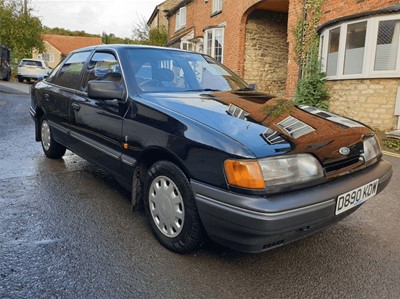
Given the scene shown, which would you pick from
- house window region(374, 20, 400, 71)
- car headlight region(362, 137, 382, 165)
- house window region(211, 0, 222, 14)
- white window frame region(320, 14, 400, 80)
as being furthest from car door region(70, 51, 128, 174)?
house window region(211, 0, 222, 14)

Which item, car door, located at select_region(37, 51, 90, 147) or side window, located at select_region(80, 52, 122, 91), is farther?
car door, located at select_region(37, 51, 90, 147)

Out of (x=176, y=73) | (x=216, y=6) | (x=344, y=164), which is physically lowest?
(x=344, y=164)

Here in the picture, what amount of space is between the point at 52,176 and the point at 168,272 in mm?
2655

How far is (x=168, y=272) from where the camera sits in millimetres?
2367

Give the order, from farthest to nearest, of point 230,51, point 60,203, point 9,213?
point 230,51 → point 60,203 → point 9,213

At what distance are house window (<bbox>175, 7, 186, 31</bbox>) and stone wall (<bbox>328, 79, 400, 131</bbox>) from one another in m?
16.4

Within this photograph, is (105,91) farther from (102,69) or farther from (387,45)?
(387,45)

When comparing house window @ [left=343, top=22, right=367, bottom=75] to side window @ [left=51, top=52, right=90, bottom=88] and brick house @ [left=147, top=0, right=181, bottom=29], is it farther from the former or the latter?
brick house @ [left=147, top=0, right=181, bottom=29]

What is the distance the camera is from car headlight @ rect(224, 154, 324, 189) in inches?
80.8

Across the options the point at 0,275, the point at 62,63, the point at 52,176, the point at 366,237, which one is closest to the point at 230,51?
the point at 62,63

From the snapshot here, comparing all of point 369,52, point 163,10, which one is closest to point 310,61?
point 369,52

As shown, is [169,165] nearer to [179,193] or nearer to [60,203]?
[179,193]

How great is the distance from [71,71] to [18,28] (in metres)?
29.5

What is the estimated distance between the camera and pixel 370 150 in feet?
9.05
